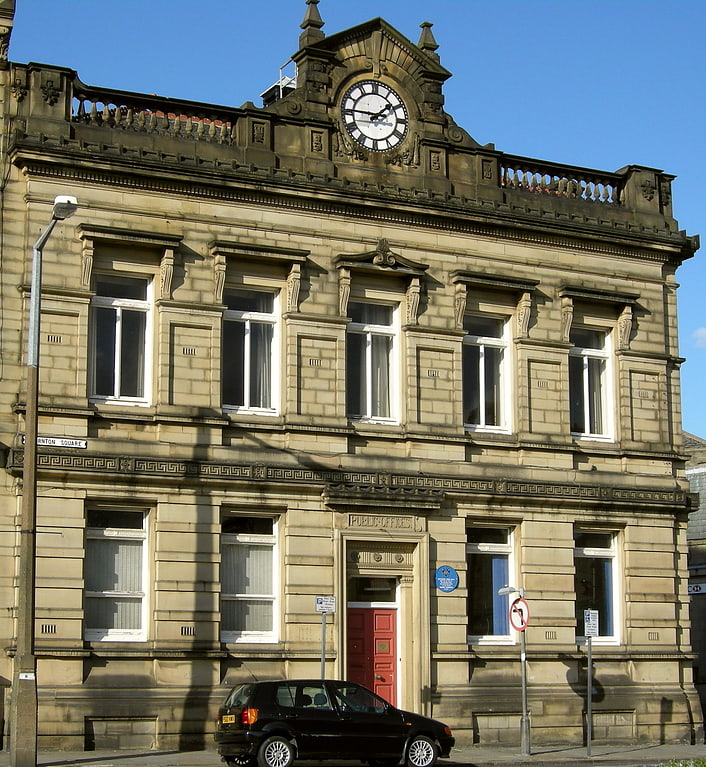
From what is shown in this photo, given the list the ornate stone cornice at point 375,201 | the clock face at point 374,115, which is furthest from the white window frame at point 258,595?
the clock face at point 374,115

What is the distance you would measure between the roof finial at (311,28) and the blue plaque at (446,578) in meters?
11.3

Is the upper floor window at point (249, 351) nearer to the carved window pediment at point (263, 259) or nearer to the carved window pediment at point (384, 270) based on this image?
the carved window pediment at point (263, 259)

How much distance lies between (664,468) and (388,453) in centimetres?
710

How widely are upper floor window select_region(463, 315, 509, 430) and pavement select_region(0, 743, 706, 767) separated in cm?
691

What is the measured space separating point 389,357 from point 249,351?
3.16 metres

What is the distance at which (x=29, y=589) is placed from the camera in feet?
69.9

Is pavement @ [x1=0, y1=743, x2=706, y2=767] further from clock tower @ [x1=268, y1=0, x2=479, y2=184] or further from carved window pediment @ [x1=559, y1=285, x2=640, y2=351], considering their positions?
clock tower @ [x1=268, y1=0, x2=479, y2=184]

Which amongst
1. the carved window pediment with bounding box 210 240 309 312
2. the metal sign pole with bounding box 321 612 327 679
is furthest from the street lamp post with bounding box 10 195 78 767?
the metal sign pole with bounding box 321 612 327 679

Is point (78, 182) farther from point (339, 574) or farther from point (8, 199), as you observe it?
point (339, 574)

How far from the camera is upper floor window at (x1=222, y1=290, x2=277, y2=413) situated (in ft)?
90.2

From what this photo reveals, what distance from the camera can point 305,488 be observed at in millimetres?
27141

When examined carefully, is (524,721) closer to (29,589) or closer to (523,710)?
(523,710)

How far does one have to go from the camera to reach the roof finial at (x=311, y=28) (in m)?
29.1

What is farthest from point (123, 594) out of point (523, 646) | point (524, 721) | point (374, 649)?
point (524, 721)
